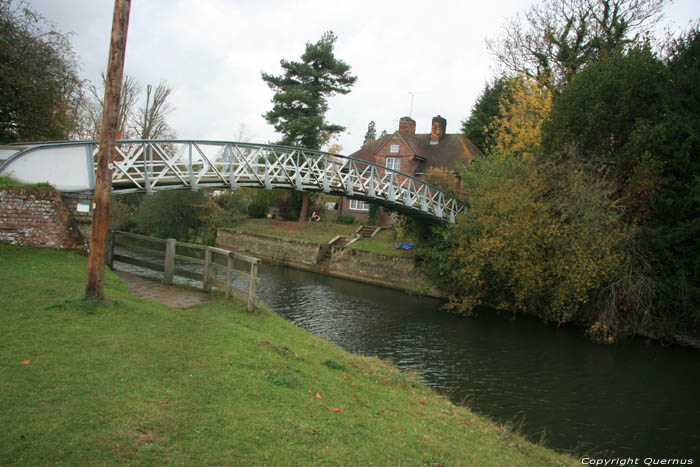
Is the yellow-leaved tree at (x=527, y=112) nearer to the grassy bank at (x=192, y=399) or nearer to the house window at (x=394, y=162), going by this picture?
the house window at (x=394, y=162)

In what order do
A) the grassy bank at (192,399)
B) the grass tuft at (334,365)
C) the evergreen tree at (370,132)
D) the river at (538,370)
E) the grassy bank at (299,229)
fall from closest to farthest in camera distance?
the grassy bank at (192,399), the grass tuft at (334,365), the river at (538,370), the grassy bank at (299,229), the evergreen tree at (370,132)

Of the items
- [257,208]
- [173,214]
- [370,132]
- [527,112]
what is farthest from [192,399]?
[370,132]

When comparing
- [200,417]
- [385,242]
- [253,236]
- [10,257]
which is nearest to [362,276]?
[385,242]

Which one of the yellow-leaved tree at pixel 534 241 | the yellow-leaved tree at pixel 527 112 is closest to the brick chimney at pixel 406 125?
the yellow-leaved tree at pixel 527 112

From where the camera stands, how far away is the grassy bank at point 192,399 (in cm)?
388

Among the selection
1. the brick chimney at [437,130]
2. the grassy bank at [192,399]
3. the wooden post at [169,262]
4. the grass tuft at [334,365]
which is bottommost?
the grass tuft at [334,365]

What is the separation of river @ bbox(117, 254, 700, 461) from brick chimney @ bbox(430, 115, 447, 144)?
72.5 feet

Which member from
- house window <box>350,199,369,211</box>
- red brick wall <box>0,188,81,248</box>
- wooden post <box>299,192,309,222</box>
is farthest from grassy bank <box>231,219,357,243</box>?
red brick wall <box>0,188,81,248</box>

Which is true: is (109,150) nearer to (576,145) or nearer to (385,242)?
(576,145)

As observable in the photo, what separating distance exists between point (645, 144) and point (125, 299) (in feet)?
56.8

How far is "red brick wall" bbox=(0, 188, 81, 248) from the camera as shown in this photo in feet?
36.0

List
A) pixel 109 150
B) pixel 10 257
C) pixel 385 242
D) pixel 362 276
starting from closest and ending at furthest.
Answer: pixel 109 150 → pixel 10 257 → pixel 362 276 → pixel 385 242

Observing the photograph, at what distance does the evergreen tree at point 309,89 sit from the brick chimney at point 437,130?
788 cm

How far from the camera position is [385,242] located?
29828 millimetres
